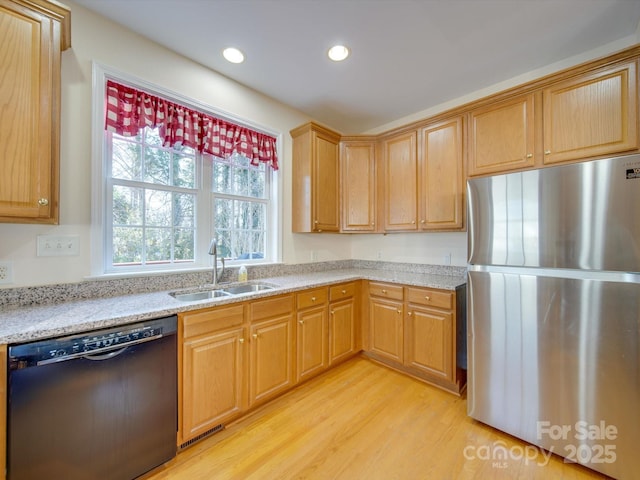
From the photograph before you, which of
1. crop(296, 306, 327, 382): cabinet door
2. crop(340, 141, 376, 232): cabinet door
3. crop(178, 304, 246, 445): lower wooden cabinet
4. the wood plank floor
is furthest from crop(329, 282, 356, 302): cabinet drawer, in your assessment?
crop(178, 304, 246, 445): lower wooden cabinet

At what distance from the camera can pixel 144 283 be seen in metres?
1.82

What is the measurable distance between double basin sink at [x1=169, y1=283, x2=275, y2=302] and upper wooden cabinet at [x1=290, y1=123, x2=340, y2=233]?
0.80 metres

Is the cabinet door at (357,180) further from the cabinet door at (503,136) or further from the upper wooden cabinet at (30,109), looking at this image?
the upper wooden cabinet at (30,109)

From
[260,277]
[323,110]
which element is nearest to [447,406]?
[260,277]

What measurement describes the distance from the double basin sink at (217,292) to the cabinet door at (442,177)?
5.51ft

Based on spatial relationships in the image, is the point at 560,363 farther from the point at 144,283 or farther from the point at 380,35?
the point at 144,283

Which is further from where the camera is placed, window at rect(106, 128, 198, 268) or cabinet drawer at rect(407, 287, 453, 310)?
cabinet drawer at rect(407, 287, 453, 310)

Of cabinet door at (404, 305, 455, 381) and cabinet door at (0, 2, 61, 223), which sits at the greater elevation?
cabinet door at (0, 2, 61, 223)

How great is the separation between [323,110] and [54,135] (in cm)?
232

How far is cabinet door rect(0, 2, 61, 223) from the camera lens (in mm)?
1176

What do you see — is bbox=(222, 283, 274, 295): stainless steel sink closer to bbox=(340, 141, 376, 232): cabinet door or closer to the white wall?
the white wall

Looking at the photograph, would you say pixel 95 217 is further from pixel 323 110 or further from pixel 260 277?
pixel 323 110

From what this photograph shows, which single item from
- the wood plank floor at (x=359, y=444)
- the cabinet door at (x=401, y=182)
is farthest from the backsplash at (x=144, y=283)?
the wood plank floor at (x=359, y=444)

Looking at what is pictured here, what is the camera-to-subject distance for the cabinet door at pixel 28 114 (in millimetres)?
1176
